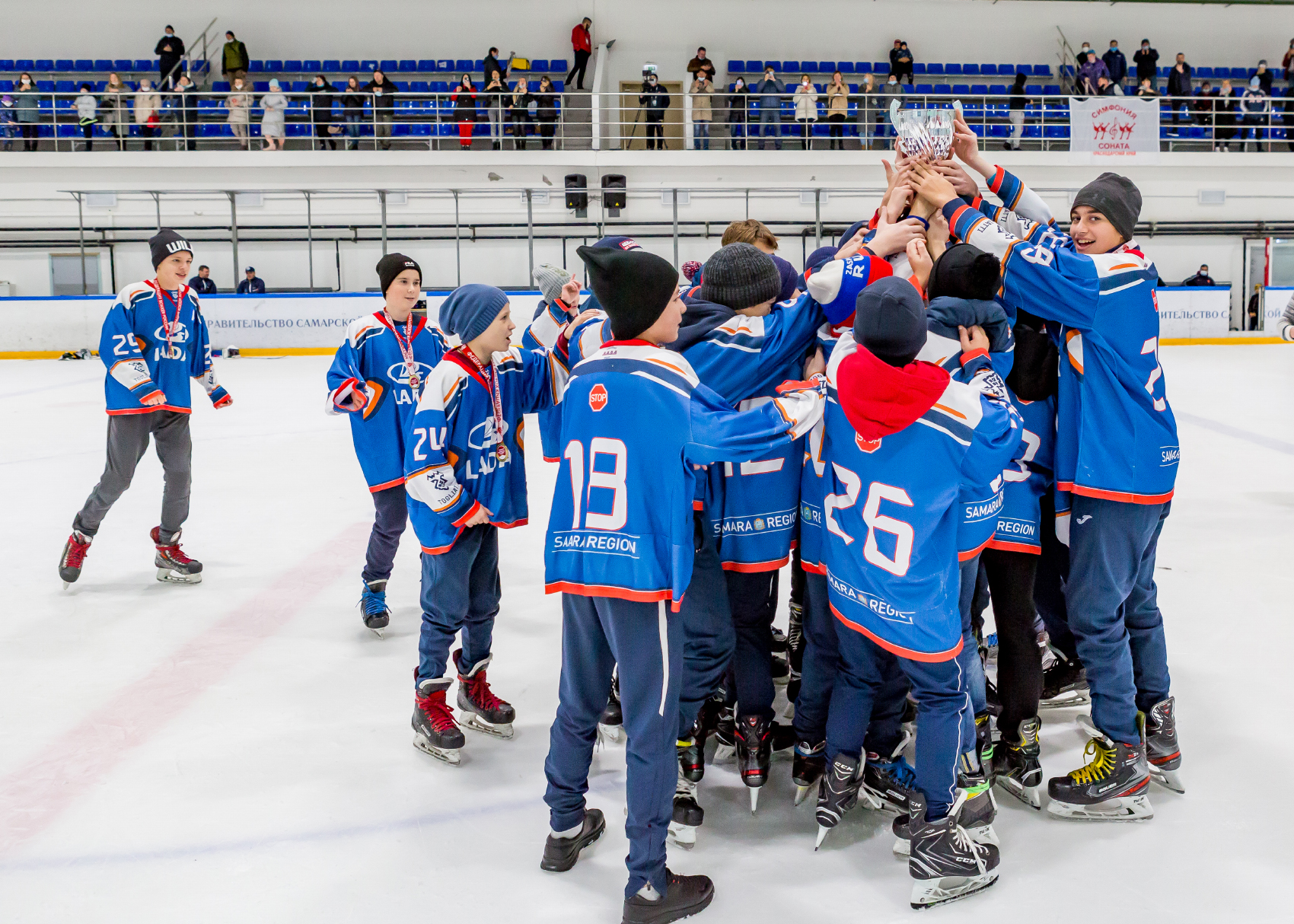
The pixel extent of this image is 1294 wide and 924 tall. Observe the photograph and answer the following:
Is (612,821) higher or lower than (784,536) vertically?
lower

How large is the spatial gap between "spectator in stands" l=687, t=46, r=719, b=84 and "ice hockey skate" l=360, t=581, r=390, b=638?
58.2 feet

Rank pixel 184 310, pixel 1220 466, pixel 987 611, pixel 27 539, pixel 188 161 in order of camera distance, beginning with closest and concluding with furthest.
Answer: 1. pixel 987 611
2. pixel 184 310
3. pixel 27 539
4. pixel 1220 466
5. pixel 188 161

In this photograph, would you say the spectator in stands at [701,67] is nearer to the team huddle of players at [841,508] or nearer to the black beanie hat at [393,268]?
the black beanie hat at [393,268]

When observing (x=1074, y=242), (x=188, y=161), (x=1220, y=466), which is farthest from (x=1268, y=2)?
(x=1074, y=242)

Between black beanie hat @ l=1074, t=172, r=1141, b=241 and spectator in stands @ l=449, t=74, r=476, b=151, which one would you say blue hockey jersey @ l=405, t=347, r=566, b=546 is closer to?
black beanie hat @ l=1074, t=172, r=1141, b=241

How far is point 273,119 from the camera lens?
19.1m

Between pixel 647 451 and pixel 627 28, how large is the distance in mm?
21615

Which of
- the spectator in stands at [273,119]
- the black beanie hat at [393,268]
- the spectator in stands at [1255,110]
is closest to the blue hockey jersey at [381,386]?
the black beanie hat at [393,268]

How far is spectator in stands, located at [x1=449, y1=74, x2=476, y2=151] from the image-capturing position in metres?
18.8

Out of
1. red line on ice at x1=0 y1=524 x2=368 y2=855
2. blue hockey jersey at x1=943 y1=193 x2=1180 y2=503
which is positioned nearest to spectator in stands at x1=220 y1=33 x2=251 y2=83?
red line on ice at x1=0 y1=524 x2=368 y2=855

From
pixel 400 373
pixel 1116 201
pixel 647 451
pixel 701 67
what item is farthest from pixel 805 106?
pixel 647 451

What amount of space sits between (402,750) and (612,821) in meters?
0.85

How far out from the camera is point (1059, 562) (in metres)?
3.04

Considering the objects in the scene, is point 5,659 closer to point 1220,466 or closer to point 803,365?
point 803,365
